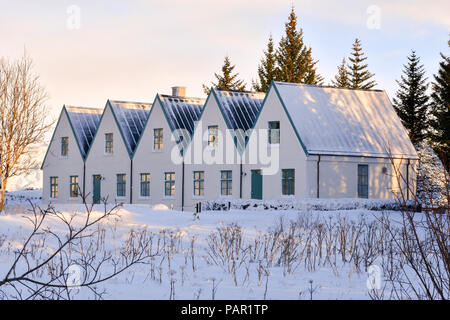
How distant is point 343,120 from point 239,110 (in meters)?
5.58

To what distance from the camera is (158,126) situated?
42625 millimetres

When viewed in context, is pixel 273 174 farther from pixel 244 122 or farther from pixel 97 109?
pixel 97 109

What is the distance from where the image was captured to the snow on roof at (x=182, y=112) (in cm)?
4178

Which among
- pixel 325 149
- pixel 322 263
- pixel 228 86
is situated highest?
pixel 228 86

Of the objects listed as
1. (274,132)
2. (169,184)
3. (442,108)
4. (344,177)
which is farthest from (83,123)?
(442,108)

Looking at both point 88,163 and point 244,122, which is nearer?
point 244,122

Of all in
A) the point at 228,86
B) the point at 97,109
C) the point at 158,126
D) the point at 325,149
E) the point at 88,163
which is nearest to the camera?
the point at 325,149

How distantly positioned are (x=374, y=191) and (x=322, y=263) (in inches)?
931

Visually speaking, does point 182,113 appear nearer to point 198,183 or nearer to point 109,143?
point 198,183

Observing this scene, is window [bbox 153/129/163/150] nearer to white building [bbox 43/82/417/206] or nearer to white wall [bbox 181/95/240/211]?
white building [bbox 43/82/417/206]
